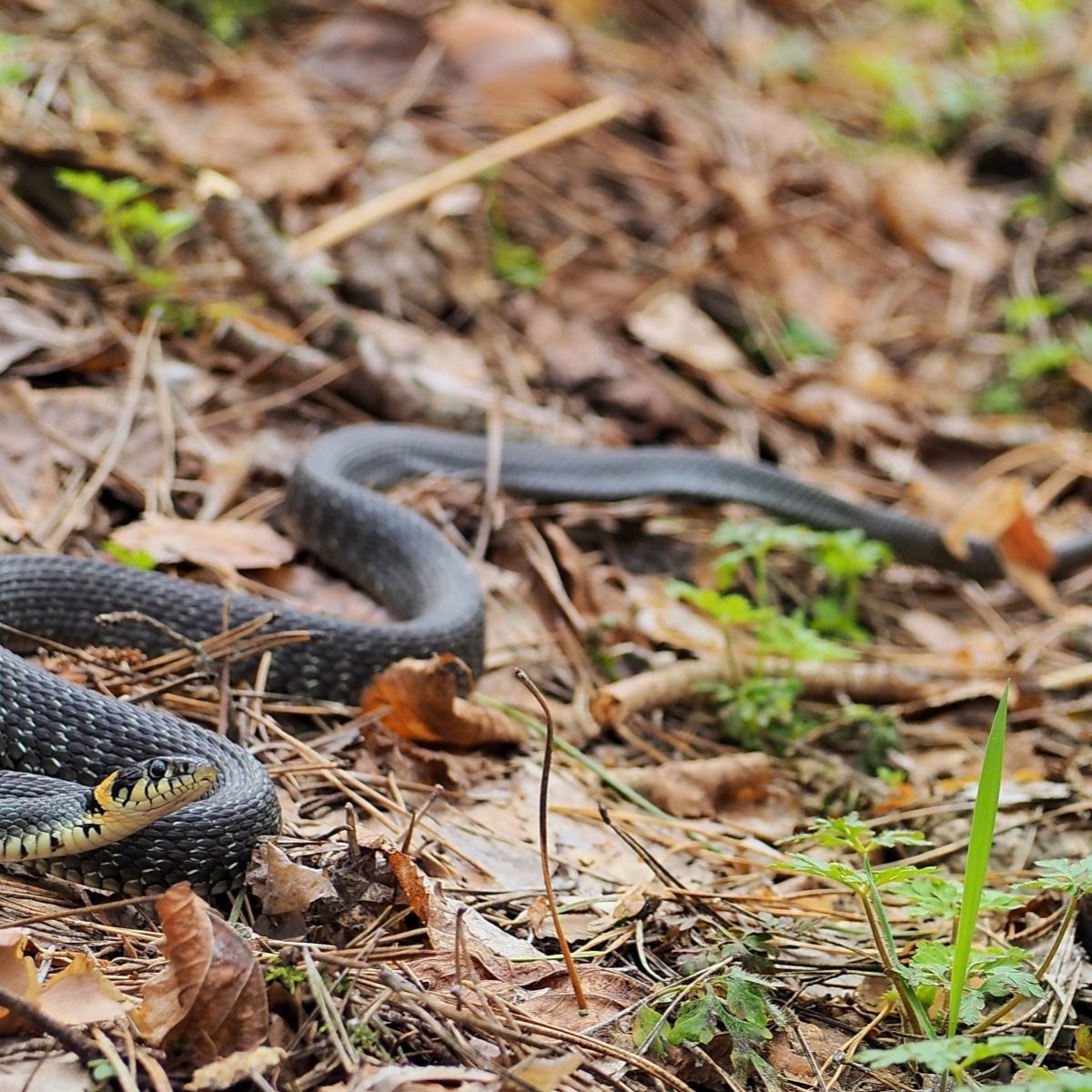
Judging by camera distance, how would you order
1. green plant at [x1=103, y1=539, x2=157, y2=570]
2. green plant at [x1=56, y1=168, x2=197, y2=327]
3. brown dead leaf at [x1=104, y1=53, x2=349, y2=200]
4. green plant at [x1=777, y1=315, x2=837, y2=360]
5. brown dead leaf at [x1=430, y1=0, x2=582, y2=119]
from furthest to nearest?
brown dead leaf at [x1=430, y1=0, x2=582, y2=119]
green plant at [x1=777, y1=315, x2=837, y2=360]
brown dead leaf at [x1=104, y1=53, x2=349, y2=200]
green plant at [x1=56, y1=168, x2=197, y2=327]
green plant at [x1=103, y1=539, x2=157, y2=570]

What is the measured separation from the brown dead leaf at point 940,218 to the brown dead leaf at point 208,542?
6.77 metres

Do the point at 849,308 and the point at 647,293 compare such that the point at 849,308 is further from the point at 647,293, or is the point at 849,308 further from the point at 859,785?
the point at 859,785

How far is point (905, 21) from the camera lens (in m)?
12.6

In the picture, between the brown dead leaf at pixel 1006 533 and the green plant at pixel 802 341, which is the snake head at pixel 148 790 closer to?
the brown dead leaf at pixel 1006 533

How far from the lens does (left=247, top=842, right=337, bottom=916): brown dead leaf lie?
2.96m

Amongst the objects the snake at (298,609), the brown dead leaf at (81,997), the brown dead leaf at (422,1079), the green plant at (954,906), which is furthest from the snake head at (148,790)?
the green plant at (954,906)

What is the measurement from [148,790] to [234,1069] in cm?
76

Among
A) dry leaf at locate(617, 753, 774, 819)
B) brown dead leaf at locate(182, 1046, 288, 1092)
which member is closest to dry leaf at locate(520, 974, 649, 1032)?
brown dead leaf at locate(182, 1046, 288, 1092)

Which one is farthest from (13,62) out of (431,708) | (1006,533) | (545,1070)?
(545,1070)

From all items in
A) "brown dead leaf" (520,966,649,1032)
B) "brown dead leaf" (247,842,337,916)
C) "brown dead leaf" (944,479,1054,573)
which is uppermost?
"brown dead leaf" (247,842,337,916)

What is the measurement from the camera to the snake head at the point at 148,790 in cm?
287

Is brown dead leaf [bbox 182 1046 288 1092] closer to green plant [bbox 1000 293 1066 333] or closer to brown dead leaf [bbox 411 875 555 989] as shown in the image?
brown dead leaf [bbox 411 875 555 989]

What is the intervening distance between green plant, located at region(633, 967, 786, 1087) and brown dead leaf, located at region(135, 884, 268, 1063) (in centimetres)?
90

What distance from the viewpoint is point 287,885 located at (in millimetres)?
2988
